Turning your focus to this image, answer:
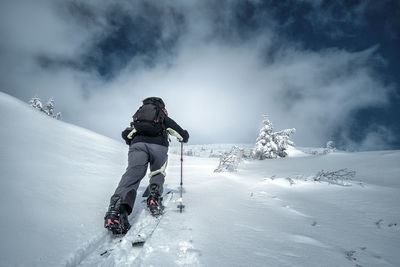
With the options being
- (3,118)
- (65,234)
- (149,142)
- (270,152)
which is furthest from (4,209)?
(270,152)

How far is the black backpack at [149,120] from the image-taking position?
11.0 feet

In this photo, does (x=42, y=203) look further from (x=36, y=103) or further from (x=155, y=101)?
(x=36, y=103)

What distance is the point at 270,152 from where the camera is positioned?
23047mm

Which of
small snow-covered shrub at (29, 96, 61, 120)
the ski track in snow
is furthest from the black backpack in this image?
small snow-covered shrub at (29, 96, 61, 120)

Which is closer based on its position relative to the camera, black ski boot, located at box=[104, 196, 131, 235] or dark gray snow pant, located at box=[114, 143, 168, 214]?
black ski boot, located at box=[104, 196, 131, 235]

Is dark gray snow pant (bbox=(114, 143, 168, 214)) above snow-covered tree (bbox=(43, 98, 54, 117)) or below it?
below

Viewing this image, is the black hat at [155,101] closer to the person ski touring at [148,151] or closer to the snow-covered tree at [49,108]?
the person ski touring at [148,151]

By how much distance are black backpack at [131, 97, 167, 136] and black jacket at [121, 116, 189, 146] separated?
0.27 feet

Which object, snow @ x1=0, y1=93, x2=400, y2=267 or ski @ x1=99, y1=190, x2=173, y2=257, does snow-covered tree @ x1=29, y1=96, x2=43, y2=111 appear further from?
ski @ x1=99, y1=190, x2=173, y2=257

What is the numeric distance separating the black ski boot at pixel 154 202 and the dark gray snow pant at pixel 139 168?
10cm

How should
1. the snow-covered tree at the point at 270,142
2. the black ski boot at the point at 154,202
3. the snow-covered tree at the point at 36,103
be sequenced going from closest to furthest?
the black ski boot at the point at 154,202, the snow-covered tree at the point at 270,142, the snow-covered tree at the point at 36,103

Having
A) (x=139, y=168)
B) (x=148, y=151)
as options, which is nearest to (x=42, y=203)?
(x=139, y=168)

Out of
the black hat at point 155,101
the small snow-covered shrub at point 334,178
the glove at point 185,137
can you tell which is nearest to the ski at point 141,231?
the glove at point 185,137

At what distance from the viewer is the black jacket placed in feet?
11.1
